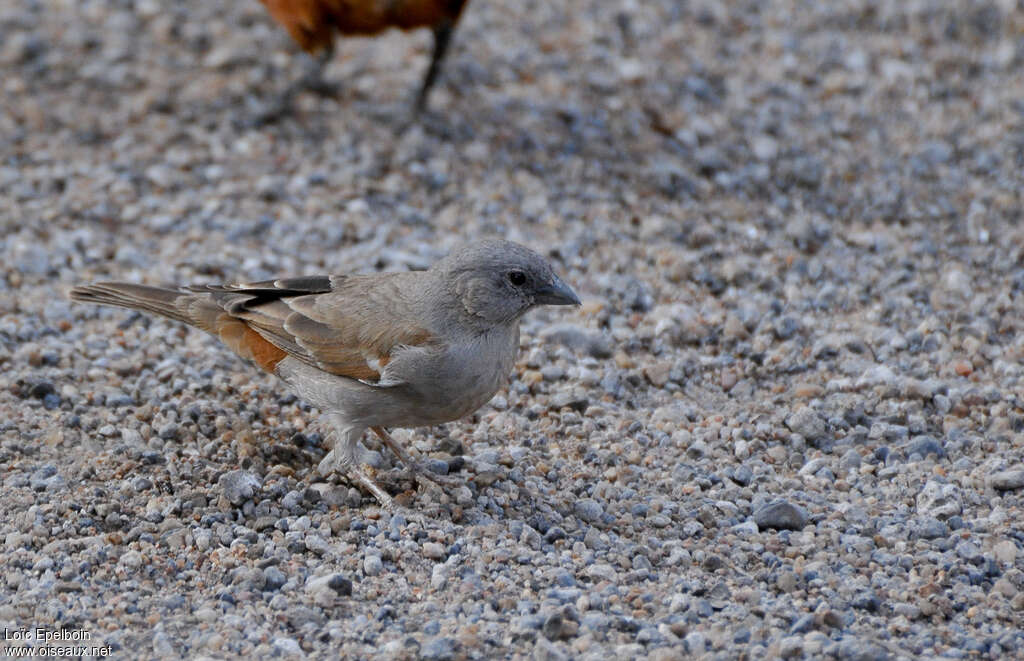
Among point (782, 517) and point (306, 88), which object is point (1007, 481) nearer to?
point (782, 517)

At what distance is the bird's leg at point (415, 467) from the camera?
559cm

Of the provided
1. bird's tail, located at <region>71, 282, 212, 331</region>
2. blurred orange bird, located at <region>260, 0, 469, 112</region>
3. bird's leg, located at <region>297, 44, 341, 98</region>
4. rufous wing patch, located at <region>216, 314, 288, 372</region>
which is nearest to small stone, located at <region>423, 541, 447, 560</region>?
rufous wing patch, located at <region>216, 314, 288, 372</region>

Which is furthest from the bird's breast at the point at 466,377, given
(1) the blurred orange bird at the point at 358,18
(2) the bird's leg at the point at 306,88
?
(2) the bird's leg at the point at 306,88

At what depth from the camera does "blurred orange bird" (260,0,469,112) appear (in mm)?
8430

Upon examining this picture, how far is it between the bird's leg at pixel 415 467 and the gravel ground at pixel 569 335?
0.09m

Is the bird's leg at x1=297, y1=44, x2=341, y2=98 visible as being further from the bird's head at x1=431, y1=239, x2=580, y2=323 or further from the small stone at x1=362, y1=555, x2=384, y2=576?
the small stone at x1=362, y1=555, x2=384, y2=576

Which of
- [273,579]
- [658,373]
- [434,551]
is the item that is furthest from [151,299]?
[658,373]

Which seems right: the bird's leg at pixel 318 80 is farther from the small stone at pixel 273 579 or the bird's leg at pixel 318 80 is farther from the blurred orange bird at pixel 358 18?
the small stone at pixel 273 579

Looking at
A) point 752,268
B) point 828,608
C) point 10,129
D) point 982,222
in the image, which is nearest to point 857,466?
point 828,608

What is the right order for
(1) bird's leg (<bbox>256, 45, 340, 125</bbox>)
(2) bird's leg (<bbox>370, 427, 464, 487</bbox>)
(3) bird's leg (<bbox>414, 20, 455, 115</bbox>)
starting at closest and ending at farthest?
1. (2) bird's leg (<bbox>370, 427, 464, 487</bbox>)
2. (3) bird's leg (<bbox>414, 20, 455, 115</bbox>)
3. (1) bird's leg (<bbox>256, 45, 340, 125</bbox>)

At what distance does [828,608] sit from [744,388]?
6.53 feet

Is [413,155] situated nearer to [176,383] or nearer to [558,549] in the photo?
[176,383]

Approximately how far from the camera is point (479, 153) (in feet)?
28.7

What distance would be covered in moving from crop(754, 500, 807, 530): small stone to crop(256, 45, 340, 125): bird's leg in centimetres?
500
